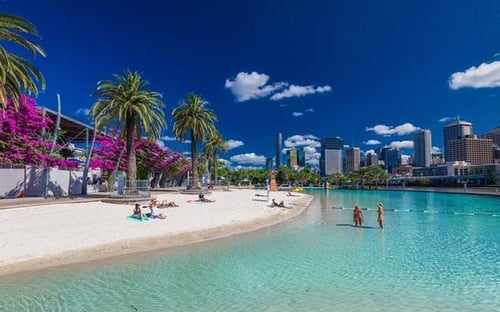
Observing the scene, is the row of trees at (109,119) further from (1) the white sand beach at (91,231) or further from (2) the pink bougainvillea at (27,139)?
(1) the white sand beach at (91,231)

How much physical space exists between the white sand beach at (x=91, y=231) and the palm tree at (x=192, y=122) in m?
20.7

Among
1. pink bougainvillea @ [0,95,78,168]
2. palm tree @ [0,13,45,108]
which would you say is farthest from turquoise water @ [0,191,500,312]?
pink bougainvillea @ [0,95,78,168]

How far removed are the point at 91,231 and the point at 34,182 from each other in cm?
2022

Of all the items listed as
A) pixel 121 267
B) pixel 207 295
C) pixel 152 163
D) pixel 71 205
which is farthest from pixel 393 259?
pixel 152 163

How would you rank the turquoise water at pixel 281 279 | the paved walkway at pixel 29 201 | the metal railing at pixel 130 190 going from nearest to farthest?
the turquoise water at pixel 281 279, the paved walkway at pixel 29 201, the metal railing at pixel 130 190

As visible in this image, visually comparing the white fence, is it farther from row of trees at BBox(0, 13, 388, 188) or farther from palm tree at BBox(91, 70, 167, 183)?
palm tree at BBox(91, 70, 167, 183)

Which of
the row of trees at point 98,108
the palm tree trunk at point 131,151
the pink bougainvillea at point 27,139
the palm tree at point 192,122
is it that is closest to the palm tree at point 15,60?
the row of trees at point 98,108

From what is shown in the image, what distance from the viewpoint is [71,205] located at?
81.1 feet

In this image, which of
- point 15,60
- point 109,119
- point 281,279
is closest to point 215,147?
point 109,119

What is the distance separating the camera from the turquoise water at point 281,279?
8.98m

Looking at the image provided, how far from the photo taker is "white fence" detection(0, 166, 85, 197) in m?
30.7

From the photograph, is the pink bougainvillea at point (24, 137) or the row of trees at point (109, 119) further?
the pink bougainvillea at point (24, 137)

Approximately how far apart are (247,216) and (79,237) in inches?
499

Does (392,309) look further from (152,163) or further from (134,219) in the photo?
(152,163)
